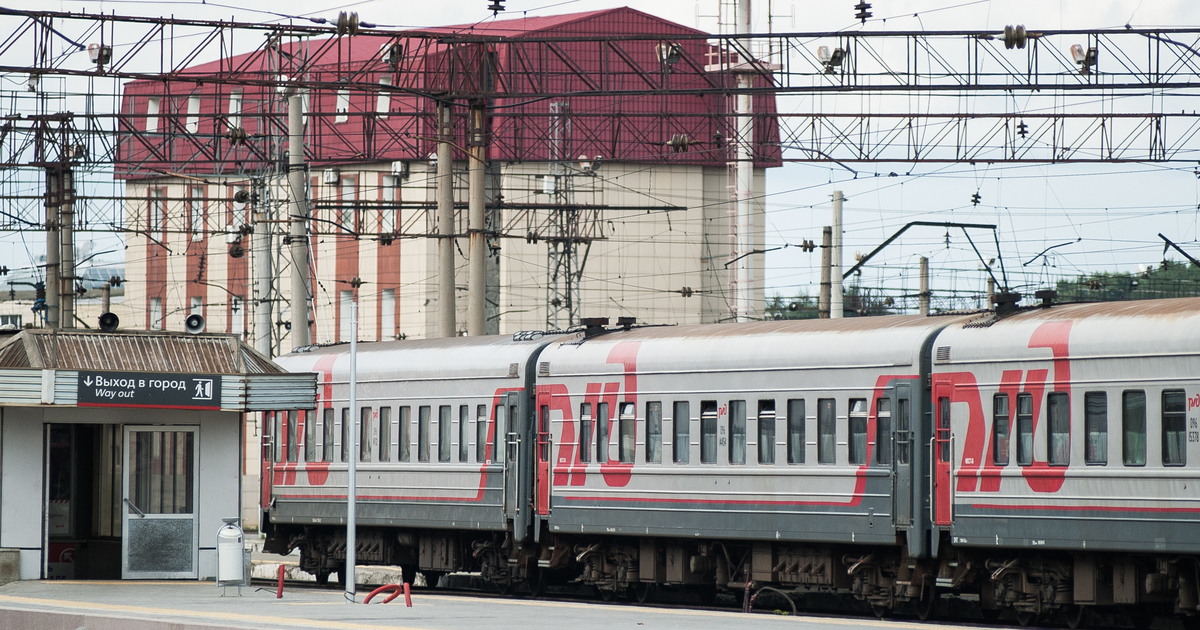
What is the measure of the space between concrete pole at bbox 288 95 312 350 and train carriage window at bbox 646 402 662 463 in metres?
12.4

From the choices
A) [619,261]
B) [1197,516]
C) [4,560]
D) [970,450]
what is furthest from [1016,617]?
[619,261]

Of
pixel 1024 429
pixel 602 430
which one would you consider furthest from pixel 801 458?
pixel 602 430

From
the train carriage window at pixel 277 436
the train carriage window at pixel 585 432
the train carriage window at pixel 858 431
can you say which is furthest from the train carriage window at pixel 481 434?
the train carriage window at pixel 858 431

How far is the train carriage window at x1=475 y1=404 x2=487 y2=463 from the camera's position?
25.7m

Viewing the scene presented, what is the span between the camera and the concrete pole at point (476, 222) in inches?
1242

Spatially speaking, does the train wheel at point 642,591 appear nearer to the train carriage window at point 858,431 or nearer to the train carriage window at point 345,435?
the train carriage window at point 858,431

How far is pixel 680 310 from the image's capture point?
224 feet

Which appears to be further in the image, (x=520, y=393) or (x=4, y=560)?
(x=520, y=393)

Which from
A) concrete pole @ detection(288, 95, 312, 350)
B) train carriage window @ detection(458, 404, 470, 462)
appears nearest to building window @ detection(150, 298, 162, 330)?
concrete pole @ detection(288, 95, 312, 350)

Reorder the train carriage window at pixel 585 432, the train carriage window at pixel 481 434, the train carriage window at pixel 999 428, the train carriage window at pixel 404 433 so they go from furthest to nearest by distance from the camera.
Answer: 1. the train carriage window at pixel 404 433
2. the train carriage window at pixel 481 434
3. the train carriage window at pixel 585 432
4. the train carriage window at pixel 999 428

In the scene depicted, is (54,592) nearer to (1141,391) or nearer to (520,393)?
(520,393)

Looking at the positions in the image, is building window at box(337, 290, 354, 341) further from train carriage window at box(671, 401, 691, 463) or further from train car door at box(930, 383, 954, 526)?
train car door at box(930, 383, 954, 526)

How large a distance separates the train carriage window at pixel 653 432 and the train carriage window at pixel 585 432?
3.61ft

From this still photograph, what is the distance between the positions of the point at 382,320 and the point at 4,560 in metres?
46.5
